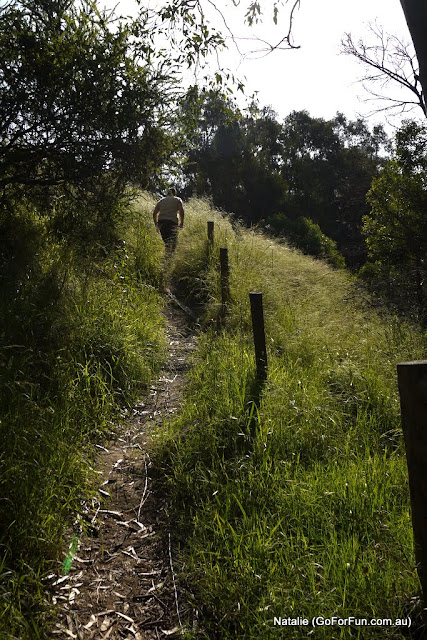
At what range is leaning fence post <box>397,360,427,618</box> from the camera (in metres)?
1.83

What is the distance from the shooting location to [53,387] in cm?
435

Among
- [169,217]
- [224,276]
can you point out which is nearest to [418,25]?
[224,276]

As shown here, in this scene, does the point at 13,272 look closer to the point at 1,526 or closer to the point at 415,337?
the point at 1,526

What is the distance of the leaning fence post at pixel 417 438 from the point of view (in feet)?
6.00

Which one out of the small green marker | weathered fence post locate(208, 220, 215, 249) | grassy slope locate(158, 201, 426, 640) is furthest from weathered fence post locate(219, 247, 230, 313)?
the small green marker

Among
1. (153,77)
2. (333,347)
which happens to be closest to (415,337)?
(333,347)

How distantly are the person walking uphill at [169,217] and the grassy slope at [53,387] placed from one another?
3.81 m

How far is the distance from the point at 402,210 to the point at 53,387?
1122 cm

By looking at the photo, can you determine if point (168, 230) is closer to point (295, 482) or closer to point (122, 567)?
point (295, 482)

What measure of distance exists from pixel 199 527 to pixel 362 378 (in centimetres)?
261

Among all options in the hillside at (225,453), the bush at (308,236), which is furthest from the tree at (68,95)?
the bush at (308,236)

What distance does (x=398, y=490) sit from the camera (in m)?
3.13

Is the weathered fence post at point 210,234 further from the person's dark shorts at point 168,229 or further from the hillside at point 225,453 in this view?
the hillside at point 225,453

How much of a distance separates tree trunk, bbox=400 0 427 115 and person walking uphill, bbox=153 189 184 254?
857 cm
